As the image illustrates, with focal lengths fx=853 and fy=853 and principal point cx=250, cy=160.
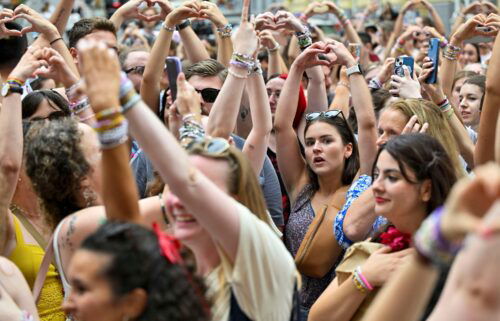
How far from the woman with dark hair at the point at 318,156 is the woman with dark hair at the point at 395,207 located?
31.9 inches

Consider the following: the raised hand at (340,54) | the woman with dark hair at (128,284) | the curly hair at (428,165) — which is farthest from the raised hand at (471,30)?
the woman with dark hair at (128,284)

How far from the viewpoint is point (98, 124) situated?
2.30 metres

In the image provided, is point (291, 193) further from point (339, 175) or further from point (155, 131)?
point (155, 131)

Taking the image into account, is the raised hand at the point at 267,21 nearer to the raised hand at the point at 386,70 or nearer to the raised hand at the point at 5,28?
the raised hand at the point at 386,70

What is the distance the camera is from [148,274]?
7.34 feet

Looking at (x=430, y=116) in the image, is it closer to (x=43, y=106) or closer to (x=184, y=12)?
(x=184, y=12)

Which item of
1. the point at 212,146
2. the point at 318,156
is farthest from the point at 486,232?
the point at 318,156

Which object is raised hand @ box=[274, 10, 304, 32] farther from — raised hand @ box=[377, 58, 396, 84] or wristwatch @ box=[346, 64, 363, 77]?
wristwatch @ box=[346, 64, 363, 77]

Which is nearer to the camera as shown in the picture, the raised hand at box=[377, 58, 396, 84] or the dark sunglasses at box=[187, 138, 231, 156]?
the dark sunglasses at box=[187, 138, 231, 156]

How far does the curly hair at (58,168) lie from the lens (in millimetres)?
3012

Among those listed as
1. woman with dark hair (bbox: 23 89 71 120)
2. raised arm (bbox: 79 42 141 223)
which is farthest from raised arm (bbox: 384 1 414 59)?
raised arm (bbox: 79 42 141 223)

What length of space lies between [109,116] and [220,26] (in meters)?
3.09

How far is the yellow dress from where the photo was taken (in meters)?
3.42

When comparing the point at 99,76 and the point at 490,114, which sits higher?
the point at 99,76
